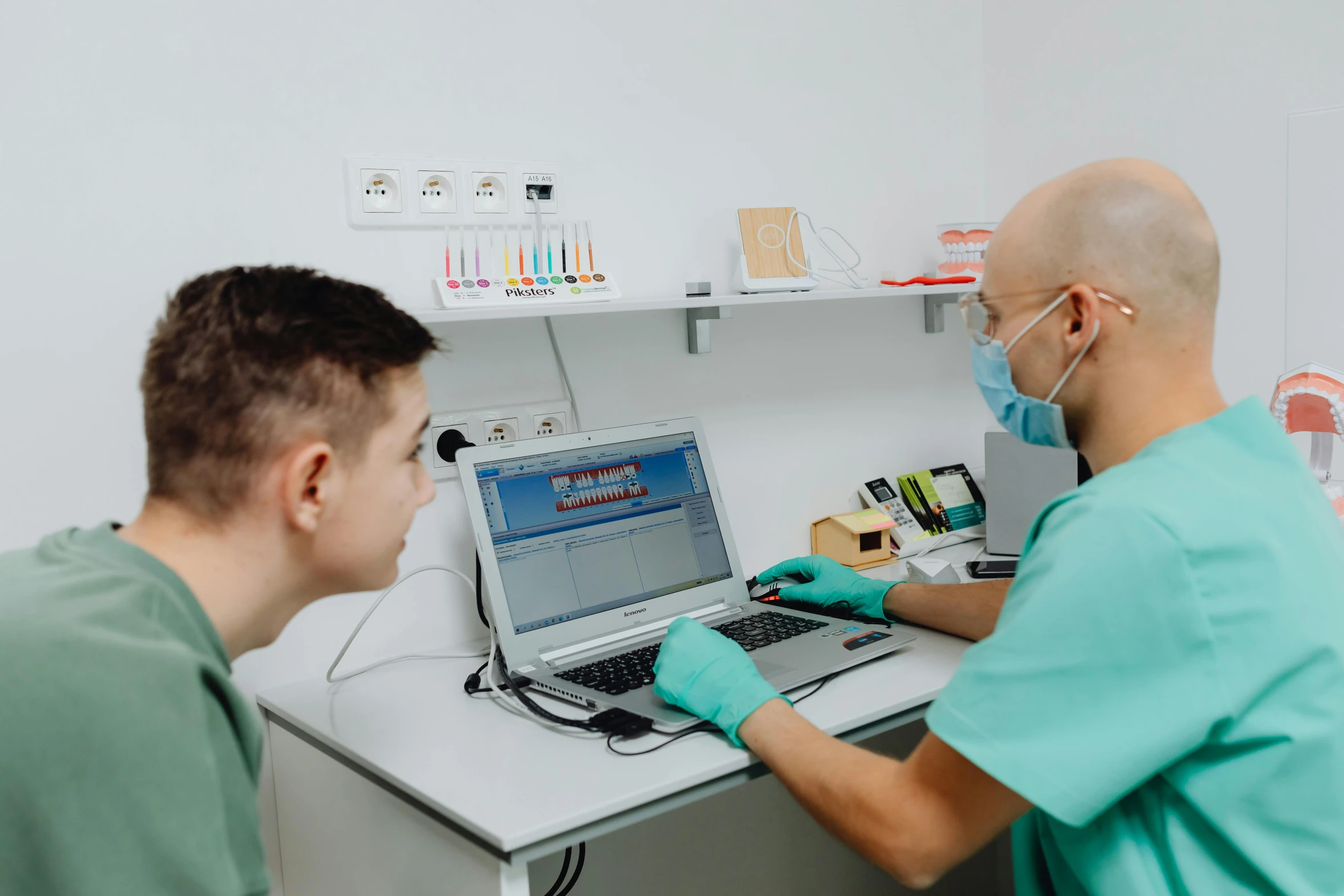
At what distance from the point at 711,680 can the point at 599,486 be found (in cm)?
47

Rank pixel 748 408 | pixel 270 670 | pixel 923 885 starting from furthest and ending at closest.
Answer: pixel 748 408, pixel 270 670, pixel 923 885

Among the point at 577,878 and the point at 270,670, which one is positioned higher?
the point at 270,670

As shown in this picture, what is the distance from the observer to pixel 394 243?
1607 mm

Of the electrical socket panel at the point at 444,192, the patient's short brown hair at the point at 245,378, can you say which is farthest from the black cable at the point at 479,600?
the patient's short brown hair at the point at 245,378

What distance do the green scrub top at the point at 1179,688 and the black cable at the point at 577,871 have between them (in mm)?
946

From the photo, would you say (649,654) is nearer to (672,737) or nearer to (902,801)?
(672,737)

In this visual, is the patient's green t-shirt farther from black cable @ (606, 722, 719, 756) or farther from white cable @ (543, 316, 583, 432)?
white cable @ (543, 316, 583, 432)

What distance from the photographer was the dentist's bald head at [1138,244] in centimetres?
102

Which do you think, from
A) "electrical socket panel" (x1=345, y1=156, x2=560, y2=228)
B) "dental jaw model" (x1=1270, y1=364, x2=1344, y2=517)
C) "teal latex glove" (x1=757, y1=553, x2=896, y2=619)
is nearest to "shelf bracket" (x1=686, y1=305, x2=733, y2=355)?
"electrical socket panel" (x1=345, y1=156, x2=560, y2=228)

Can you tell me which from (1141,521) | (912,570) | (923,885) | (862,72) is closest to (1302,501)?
(1141,521)

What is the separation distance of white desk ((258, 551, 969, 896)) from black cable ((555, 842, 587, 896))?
38 cm

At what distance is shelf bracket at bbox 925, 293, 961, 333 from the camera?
222 centimetres

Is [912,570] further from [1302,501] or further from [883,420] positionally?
[1302,501]

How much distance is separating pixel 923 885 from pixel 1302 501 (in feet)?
A: 1.61
